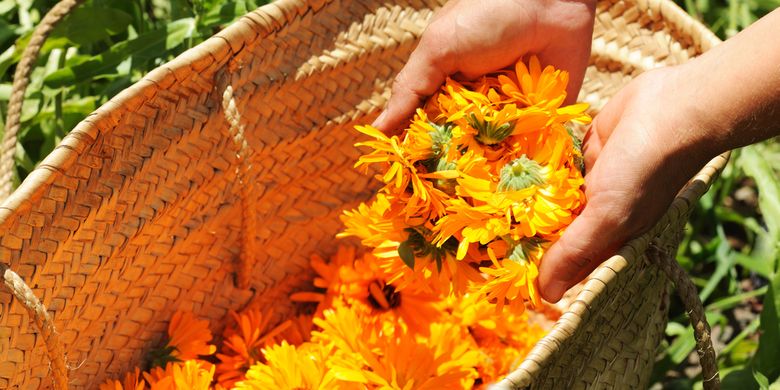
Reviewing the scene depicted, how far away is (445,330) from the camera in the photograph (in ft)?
4.67

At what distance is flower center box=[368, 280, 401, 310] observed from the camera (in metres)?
1.51

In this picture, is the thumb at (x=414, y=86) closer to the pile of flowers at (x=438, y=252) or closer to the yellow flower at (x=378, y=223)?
the pile of flowers at (x=438, y=252)

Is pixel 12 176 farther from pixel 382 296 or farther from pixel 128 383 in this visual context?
pixel 382 296

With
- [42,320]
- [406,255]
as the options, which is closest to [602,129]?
[406,255]

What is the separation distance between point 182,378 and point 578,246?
59cm

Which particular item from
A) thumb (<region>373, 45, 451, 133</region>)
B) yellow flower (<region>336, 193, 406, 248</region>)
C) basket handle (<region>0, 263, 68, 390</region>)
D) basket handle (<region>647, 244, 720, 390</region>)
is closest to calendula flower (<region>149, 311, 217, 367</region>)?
basket handle (<region>0, 263, 68, 390</region>)

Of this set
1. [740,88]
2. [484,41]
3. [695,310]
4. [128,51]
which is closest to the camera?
[740,88]

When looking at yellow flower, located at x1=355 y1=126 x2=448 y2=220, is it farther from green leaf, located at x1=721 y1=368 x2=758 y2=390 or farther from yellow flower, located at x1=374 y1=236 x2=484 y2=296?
green leaf, located at x1=721 y1=368 x2=758 y2=390

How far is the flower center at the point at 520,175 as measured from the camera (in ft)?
3.57

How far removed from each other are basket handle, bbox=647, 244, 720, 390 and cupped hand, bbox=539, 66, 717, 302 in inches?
2.9

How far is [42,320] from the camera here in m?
1.10

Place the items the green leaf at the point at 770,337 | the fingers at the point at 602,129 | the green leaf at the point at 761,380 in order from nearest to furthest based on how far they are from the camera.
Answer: the fingers at the point at 602,129, the green leaf at the point at 761,380, the green leaf at the point at 770,337

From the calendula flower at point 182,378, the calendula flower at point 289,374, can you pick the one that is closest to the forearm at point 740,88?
the calendula flower at point 289,374

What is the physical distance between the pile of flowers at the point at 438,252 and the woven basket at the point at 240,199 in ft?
0.25
